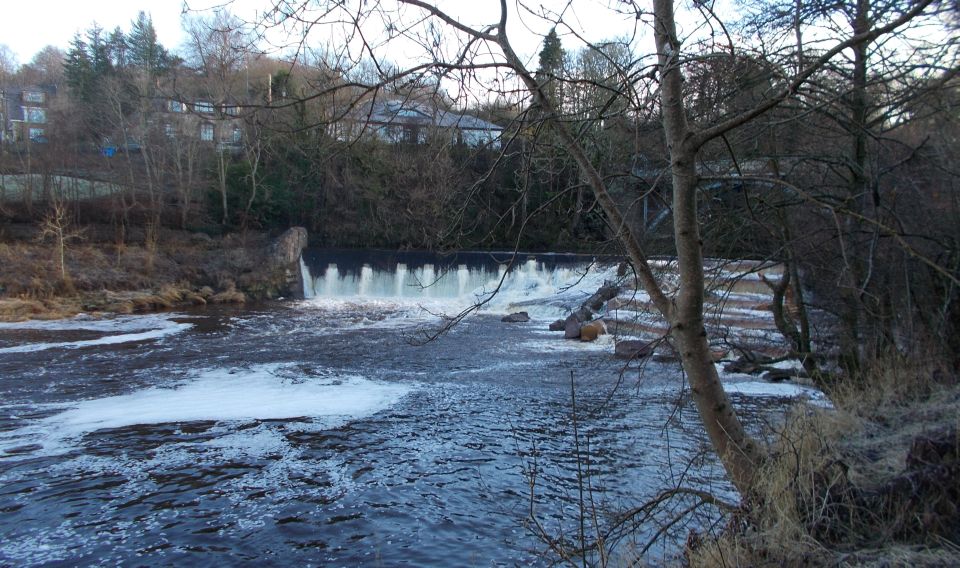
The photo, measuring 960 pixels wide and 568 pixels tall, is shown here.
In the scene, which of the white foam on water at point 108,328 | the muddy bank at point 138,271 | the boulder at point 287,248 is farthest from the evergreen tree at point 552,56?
the boulder at point 287,248

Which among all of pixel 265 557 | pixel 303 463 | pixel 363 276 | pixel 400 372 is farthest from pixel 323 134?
pixel 363 276

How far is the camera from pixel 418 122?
178 inches

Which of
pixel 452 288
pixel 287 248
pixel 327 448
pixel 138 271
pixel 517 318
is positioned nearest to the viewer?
pixel 327 448

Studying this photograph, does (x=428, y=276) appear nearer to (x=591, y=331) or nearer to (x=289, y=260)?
(x=289, y=260)

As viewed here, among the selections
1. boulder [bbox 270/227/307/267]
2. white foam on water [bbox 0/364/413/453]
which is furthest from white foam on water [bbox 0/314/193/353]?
boulder [bbox 270/227/307/267]

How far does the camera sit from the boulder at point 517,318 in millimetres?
20391

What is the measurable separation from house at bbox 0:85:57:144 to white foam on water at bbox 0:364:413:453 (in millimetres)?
28701

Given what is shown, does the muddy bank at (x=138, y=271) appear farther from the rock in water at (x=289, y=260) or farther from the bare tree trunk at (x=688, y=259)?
the bare tree trunk at (x=688, y=259)

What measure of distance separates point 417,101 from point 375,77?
0.83ft

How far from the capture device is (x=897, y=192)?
6.66 metres

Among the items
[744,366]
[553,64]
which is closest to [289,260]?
[744,366]

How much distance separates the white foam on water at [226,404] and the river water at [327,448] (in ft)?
0.15

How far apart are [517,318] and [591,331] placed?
399 centimetres

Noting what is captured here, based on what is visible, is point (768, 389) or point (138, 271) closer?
point (768, 389)
